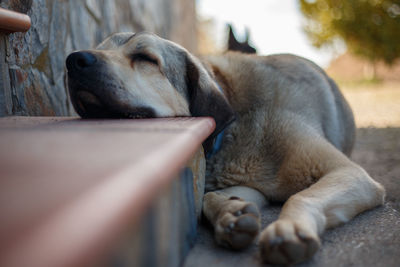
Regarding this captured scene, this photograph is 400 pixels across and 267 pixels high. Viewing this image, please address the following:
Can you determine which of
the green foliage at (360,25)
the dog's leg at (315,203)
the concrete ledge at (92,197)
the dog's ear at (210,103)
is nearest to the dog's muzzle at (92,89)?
the dog's ear at (210,103)

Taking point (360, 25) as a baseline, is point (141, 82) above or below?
above

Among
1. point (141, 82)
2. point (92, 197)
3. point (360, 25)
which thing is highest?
point (92, 197)

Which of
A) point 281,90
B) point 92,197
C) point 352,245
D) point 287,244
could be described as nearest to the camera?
point 92,197

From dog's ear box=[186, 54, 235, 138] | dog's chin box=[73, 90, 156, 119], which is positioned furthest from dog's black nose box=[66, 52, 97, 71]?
dog's ear box=[186, 54, 235, 138]

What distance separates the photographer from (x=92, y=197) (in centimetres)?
57

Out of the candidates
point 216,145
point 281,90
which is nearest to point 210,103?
point 216,145

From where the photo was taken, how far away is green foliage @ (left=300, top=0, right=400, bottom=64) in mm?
17453

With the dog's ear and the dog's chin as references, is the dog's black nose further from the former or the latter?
the dog's ear

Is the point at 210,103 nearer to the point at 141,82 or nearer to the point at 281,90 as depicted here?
the point at 141,82

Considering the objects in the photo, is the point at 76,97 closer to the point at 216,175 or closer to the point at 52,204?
the point at 216,175

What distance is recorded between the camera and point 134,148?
0.88m

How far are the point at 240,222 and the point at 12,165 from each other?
779 millimetres

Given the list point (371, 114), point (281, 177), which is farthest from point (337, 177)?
point (371, 114)

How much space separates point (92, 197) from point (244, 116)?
168cm
